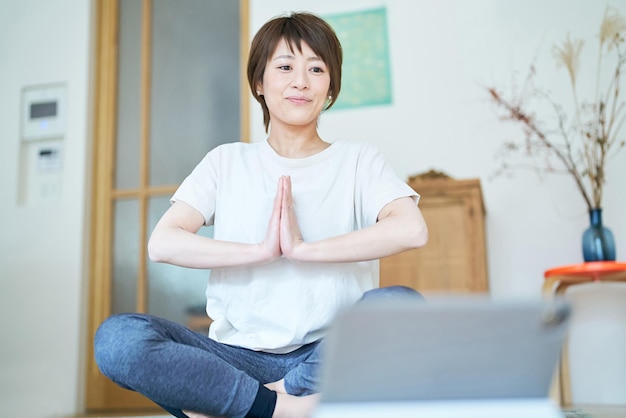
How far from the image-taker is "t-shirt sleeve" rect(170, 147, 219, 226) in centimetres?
141

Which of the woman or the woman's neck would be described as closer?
the woman

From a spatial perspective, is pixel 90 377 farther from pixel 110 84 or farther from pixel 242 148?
pixel 242 148

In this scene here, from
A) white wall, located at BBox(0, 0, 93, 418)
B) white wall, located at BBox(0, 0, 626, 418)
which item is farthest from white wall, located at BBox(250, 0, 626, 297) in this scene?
white wall, located at BBox(0, 0, 93, 418)

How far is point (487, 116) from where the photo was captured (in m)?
2.87

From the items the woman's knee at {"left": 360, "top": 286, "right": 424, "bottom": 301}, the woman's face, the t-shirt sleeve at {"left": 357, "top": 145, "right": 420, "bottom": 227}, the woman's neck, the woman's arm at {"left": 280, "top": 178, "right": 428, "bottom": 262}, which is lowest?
the woman's knee at {"left": 360, "top": 286, "right": 424, "bottom": 301}

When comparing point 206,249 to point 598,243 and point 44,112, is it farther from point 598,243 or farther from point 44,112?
point 44,112

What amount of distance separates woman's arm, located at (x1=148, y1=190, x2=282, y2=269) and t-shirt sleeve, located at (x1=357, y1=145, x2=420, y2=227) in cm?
20

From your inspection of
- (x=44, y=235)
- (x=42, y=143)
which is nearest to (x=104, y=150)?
(x=42, y=143)

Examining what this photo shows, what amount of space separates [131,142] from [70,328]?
923mm

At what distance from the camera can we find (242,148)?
1521mm

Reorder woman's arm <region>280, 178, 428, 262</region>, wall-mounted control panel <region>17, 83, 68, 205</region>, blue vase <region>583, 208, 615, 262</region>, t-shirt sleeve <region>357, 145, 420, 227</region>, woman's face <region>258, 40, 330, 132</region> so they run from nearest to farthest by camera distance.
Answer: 1. woman's arm <region>280, 178, 428, 262</region>
2. t-shirt sleeve <region>357, 145, 420, 227</region>
3. woman's face <region>258, 40, 330, 132</region>
4. blue vase <region>583, 208, 615, 262</region>
5. wall-mounted control panel <region>17, 83, 68, 205</region>

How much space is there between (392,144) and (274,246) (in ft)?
5.87

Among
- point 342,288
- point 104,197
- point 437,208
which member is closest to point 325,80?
point 342,288

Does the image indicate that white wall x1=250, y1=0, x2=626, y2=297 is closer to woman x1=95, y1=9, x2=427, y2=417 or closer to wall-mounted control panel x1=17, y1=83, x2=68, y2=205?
wall-mounted control panel x1=17, y1=83, x2=68, y2=205
